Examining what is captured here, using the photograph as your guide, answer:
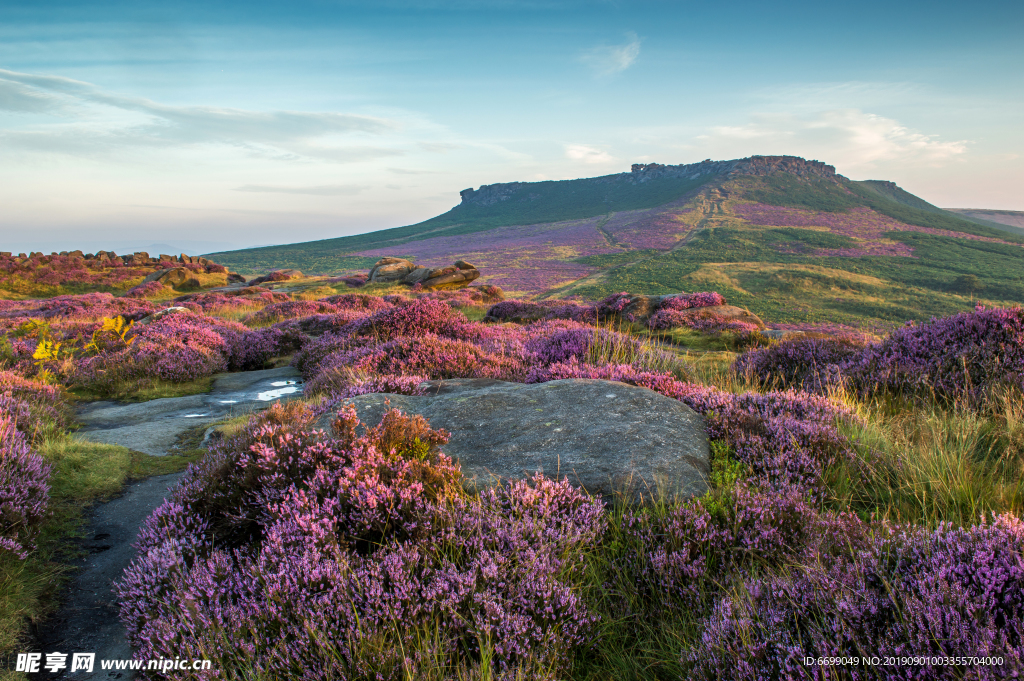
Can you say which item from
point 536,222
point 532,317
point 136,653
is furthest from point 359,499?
point 536,222

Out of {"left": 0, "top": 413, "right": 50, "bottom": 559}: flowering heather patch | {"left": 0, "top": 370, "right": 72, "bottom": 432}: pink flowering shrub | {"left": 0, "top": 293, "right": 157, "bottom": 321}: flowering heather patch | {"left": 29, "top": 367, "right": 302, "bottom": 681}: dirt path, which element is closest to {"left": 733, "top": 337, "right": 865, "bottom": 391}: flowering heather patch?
{"left": 29, "top": 367, "right": 302, "bottom": 681}: dirt path

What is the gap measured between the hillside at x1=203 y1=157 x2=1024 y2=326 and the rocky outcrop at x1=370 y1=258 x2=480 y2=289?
13478 mm

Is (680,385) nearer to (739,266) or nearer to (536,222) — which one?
(739,266)

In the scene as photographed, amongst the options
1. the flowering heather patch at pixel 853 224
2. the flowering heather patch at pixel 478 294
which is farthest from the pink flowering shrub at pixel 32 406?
the flowering heather patch at pixel 853 224

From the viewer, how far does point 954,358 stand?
6234 millimetres

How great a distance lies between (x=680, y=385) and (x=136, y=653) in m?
5.31

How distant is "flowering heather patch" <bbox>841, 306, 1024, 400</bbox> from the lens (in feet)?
19.3

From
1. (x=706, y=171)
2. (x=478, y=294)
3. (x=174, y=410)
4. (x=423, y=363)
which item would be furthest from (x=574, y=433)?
(x=706, y=171)

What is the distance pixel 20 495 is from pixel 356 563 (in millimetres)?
2690

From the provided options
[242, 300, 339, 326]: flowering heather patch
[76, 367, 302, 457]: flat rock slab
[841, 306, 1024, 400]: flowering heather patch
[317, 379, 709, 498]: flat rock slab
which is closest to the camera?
[317, 379, 709, 498]: flat rock slab

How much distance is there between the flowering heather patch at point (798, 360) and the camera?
7.98 metres

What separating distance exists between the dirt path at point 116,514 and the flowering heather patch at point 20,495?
0.36 m

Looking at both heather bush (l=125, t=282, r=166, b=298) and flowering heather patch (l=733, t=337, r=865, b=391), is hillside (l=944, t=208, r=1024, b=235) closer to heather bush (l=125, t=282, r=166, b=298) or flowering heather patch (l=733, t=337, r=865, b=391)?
flowering heather patch (l=733, t=337, r=865, b=391)

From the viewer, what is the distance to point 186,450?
5.40 meters
